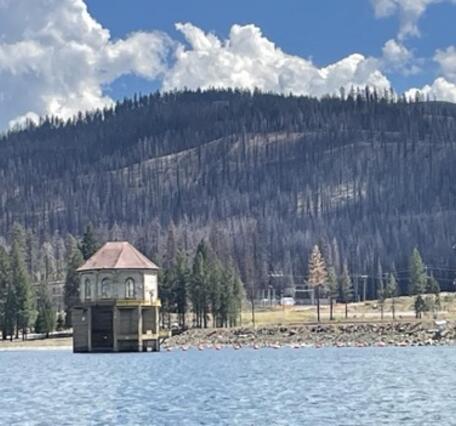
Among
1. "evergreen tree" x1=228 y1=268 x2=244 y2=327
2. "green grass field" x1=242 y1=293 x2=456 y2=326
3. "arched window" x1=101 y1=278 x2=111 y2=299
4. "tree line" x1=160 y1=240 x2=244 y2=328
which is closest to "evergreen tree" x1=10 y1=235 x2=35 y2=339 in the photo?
"tree line" x1=160 y1=240 x2=244 y2=328

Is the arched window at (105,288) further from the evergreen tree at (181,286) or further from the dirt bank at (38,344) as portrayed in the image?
the evergreen tree at (181,286)

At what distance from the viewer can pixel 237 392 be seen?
5000 centimetres

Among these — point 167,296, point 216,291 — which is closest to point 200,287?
point 216,291

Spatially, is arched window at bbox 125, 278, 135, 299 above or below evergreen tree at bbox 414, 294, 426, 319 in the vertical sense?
above

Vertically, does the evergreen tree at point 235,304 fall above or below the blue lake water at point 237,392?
above

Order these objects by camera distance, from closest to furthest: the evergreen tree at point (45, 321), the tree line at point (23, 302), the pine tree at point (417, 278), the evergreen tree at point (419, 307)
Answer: the evergreen tree at point (45, 321) < the tree line at point (23, 302) < the evergreen tree at point (419, 307) < the pine tree at point (417, 278)

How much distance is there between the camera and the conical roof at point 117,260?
10794 cm

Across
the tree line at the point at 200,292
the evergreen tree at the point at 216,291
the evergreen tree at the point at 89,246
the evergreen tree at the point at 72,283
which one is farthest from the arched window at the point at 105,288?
the evergreen tree at the point at 89,246

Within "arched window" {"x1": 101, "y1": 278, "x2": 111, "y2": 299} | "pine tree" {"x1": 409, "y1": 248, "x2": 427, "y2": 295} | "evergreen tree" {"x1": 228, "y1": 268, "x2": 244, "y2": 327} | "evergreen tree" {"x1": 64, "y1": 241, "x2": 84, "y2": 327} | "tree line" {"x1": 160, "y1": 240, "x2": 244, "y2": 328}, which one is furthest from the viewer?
"pine tree" {"x1": 409, "y1": 248, "x2": 427, "y2": 295}

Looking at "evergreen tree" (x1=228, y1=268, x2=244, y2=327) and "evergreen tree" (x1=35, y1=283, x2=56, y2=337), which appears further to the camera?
"evergreen tree" (x1=228, y1=268, x2=244, y2=327)

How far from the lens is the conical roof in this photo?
107938 millimetres

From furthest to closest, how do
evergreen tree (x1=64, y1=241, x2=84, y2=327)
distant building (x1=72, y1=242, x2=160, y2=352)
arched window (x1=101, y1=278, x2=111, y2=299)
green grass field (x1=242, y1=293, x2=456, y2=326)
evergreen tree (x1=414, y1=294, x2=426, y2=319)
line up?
green grass field (x1=242, y1=293, x2=456, y2=326) < evergreen tree (x1=64, y1=241, x2=84, y2=327) < evergreen tree (x1=414, y1=294, x2=426, y2=319) < arched window (x1=101, y1=278, x2=111, y2=299) < distant building (x1=72, y1=242, x2=160, y2=352)

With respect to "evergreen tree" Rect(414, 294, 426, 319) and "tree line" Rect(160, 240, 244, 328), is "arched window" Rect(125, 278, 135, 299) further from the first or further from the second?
"evergreen tree" Rect(414, 294, 426, 319)

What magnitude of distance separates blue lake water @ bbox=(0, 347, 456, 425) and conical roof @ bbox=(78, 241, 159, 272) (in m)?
27.8
